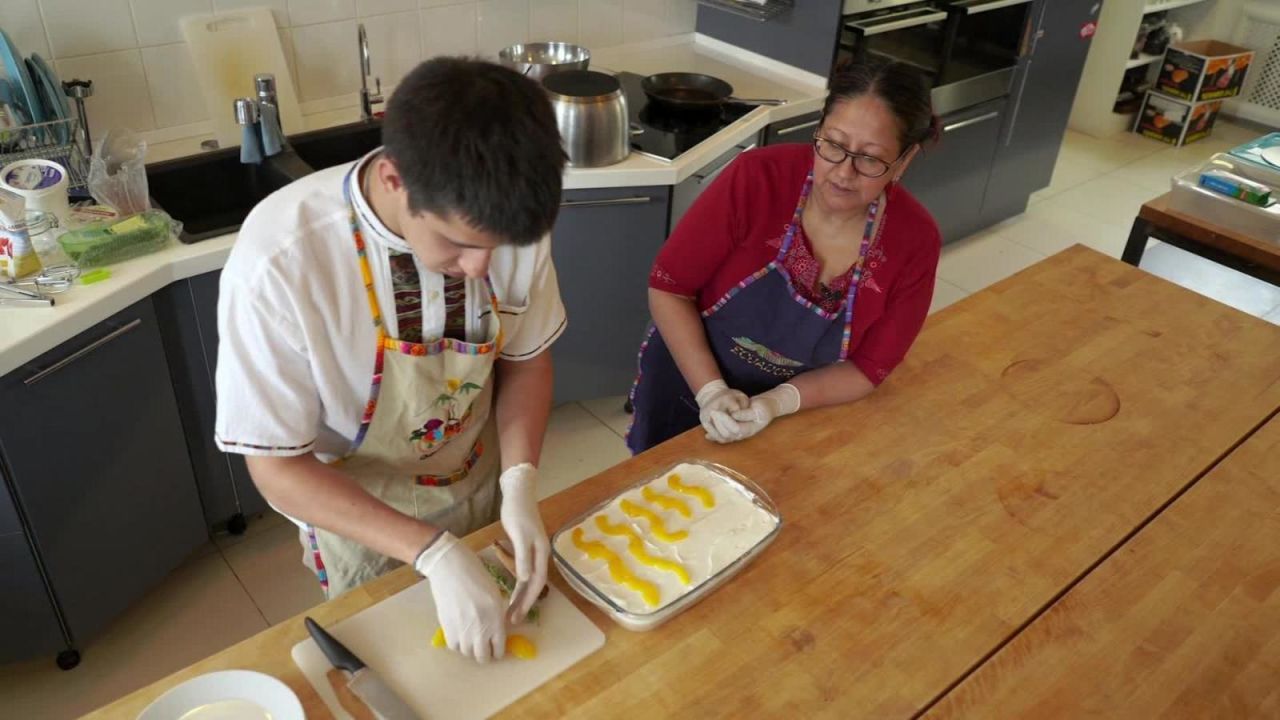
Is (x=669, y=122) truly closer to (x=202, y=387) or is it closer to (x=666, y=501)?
(x=202, y=387)

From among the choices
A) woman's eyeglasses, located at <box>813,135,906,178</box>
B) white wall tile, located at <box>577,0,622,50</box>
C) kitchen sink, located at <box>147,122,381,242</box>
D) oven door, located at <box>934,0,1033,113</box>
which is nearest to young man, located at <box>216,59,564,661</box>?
woman's eyeglasses, located at <box>813,135,906,178</box>

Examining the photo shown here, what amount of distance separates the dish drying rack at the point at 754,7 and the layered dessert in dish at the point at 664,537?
212cm

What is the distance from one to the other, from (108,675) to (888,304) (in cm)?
182

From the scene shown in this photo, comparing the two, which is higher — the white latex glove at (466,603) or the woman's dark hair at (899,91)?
the woman's dark hair at (899,91)

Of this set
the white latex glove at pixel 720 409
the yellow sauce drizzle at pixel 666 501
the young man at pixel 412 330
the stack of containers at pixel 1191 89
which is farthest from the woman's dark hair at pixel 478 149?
the stack of containers at pixel 1191 89

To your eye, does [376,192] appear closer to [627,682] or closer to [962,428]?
[627,682]

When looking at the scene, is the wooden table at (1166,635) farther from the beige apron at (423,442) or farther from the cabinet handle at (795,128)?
the cabinet handle at (795,128)

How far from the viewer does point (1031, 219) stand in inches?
171

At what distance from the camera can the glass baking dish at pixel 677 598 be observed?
1.17 meters

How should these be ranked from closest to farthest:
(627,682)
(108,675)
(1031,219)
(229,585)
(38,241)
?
(627,682) → (38,241) → (108,675) → (229,585) → (1031,219)

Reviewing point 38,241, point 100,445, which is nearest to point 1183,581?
point 100,445

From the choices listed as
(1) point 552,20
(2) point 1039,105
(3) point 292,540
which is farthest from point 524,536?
(2) point 1039,105

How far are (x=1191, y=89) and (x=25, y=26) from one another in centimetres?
518

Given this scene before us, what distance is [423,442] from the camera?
4.45 feet
